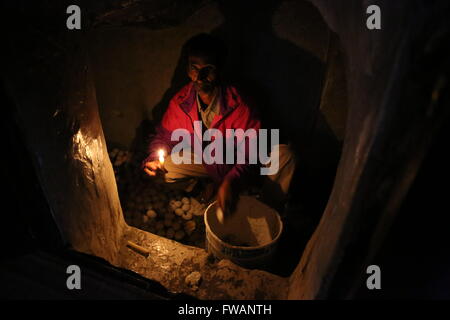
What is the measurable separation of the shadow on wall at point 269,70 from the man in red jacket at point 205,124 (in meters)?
0.35

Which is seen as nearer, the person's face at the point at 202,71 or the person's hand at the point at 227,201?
the person's hand at the point at 227,201

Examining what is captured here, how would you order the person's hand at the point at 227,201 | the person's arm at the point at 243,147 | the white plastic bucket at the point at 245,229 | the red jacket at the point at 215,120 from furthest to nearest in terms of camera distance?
1. the red jacket at the point at 215,120
2. the person's arm at the point at 243,147
3. the person's hand at the point at 227,201
4. the white plastic bucket at the point at 245,229

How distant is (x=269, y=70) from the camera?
3.65m

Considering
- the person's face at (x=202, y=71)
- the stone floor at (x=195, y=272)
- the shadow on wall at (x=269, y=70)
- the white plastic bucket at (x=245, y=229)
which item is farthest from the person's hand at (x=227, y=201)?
the shadow on wall at (x=269, y=70)

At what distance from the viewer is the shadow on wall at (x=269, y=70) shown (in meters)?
3.37

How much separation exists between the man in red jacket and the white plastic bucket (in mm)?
234

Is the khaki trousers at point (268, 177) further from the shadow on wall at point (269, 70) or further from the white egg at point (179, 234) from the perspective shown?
the white egg at point (179, 234)

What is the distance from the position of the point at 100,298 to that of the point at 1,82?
1445 mm

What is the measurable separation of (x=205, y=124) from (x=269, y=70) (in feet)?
3.52

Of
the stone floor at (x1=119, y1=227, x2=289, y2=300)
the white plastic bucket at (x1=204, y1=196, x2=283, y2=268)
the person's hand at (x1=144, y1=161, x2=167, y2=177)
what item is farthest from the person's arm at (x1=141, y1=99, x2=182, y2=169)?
the white plastic bucket at (x1=204, y1=196, x2=283, y2=268)

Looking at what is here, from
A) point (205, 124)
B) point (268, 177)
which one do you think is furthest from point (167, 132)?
point (268, 177)

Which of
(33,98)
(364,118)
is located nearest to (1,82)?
(33,98)

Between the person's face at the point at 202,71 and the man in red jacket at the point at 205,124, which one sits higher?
the person's face at the point at 202,71
